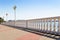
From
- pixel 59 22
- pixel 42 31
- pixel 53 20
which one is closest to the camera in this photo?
pixel 59 22

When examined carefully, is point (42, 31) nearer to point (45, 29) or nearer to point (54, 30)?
point (45, 29)

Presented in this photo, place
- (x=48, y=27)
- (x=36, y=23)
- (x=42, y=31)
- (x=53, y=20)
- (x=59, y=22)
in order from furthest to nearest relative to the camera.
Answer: (x=36, y=23) < (x=42, y=31) < (x=48, y=27) < (x=53, y=20) < (x=59, y=22)

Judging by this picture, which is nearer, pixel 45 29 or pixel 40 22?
pixel 45 29

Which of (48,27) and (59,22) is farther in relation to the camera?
(48,27)

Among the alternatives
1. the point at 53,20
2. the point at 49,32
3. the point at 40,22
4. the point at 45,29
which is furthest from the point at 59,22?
the point at 40,22

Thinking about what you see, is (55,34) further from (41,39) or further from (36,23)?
(36,23)

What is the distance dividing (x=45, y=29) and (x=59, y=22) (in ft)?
4.56

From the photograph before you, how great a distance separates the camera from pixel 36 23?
8227 millimetres

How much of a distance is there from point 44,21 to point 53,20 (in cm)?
92

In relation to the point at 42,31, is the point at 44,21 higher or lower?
higher

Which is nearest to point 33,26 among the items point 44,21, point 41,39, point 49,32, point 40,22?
point 40,22

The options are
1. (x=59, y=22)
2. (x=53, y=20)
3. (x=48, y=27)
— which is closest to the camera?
(x=59, y=22)

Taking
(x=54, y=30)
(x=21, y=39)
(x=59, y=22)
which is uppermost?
(x=59, y=22)

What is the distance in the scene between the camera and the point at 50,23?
6383 millimetres
